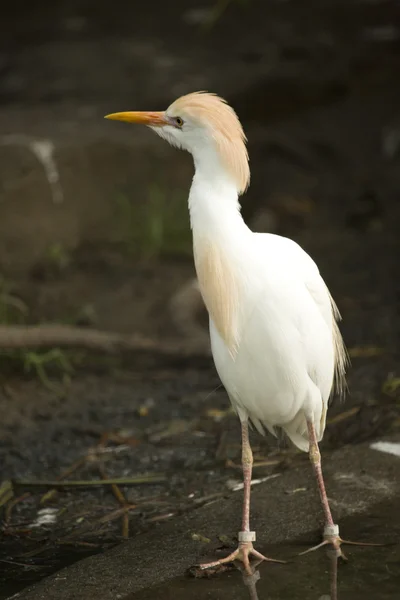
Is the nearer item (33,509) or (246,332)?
(246,332)

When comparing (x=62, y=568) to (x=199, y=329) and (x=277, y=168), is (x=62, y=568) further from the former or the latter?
(x=277, y=168)

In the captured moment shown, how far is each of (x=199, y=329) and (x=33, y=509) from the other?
1997 millimetres

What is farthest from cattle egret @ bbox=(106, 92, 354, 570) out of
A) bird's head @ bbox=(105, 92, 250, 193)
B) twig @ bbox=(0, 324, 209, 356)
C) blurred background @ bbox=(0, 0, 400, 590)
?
twig @ bbox=(0, 324, 209, 356)

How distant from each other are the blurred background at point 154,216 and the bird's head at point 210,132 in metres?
1.51

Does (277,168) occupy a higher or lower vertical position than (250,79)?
lower

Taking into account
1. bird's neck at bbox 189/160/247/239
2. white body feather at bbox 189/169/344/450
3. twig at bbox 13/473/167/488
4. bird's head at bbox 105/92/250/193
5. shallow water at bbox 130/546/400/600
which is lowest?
shallow water at bbox 130/546/400/600

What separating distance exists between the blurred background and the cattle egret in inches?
35.1

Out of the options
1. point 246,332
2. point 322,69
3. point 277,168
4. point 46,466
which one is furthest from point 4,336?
point 322,69

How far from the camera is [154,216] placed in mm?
7008

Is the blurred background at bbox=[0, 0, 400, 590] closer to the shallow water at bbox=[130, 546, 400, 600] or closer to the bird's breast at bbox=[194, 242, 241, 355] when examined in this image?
the shallow water at bbox=[130, 546, 400, 600]

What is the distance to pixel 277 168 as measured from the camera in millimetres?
8109

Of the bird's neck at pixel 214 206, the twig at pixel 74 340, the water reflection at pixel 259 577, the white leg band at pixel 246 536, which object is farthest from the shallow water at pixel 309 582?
the twig at pixel 74 340

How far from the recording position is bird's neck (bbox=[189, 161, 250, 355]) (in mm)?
3314

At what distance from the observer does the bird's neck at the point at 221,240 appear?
10.9ft
